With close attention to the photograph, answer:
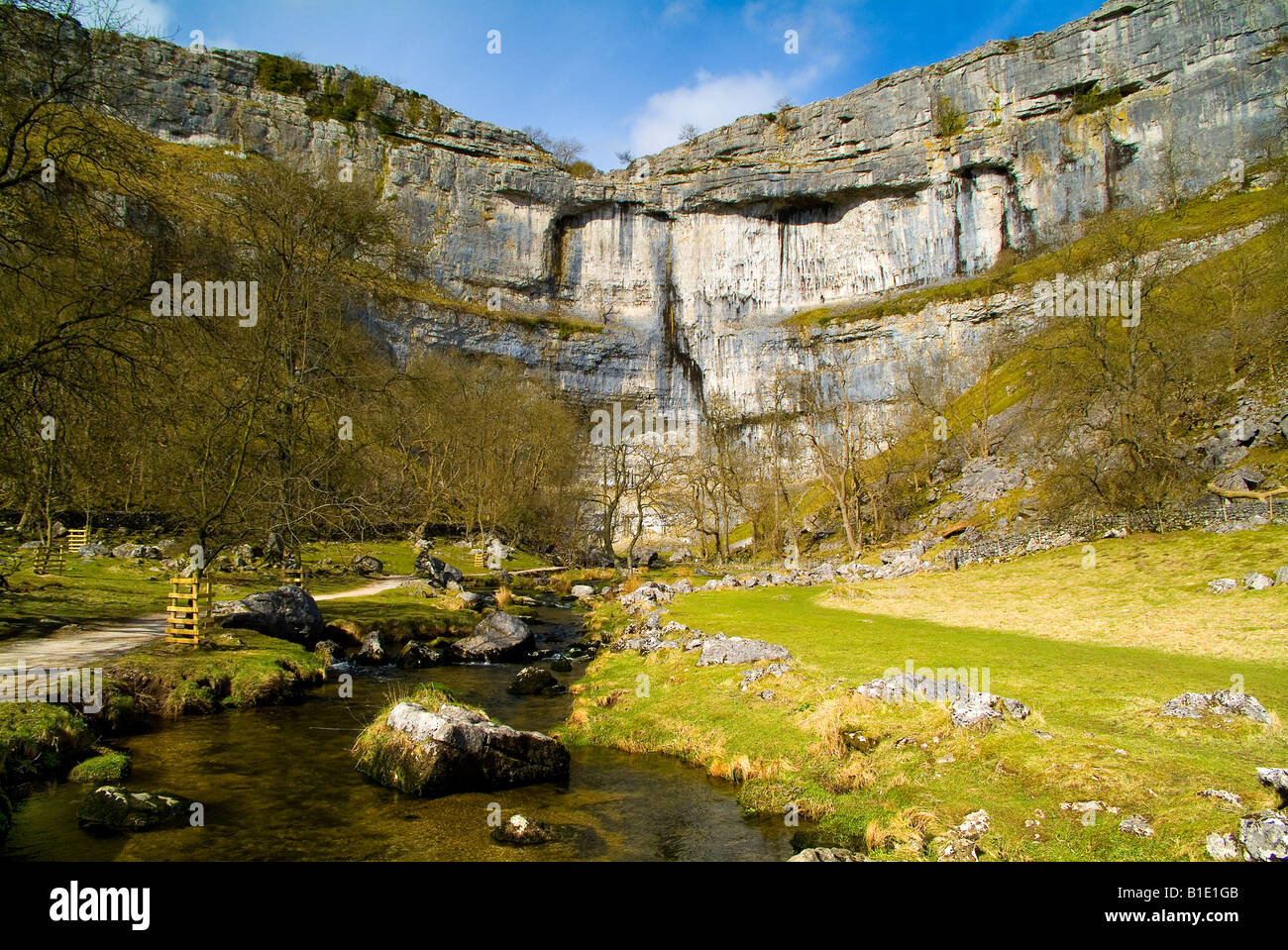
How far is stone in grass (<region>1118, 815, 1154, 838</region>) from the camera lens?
20.2ft

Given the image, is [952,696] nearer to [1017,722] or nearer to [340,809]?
[1017,722]

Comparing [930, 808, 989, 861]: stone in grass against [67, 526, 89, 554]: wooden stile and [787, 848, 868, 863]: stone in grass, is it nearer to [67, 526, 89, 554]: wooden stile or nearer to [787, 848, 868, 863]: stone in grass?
[787, 848, 868, 863]: stone in grass

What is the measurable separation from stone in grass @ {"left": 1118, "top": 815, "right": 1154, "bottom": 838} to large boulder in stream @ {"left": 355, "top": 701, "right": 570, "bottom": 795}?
7132 mm

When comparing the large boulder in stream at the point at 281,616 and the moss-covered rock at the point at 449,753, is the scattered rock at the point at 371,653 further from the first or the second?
the moss-covered rock at the point at 449,753

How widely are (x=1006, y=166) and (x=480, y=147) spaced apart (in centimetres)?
7066

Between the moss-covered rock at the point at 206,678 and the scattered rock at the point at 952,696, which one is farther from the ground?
the scattered rock at the point at 952,696

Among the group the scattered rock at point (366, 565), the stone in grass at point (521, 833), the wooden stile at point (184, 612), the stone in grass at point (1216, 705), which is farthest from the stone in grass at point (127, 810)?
the scattered rock at point (366, 565)

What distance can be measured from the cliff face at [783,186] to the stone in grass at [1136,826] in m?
79.5

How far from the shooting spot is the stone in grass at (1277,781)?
6.11 meters

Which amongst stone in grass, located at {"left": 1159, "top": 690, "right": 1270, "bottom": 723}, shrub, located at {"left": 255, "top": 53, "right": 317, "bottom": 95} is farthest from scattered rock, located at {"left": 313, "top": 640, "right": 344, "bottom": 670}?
shrub, located at {"left": 255, "top": 53, "right": 317, "bottom": 95}

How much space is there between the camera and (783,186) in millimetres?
91375

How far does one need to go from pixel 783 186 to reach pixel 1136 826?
96.5 metres
